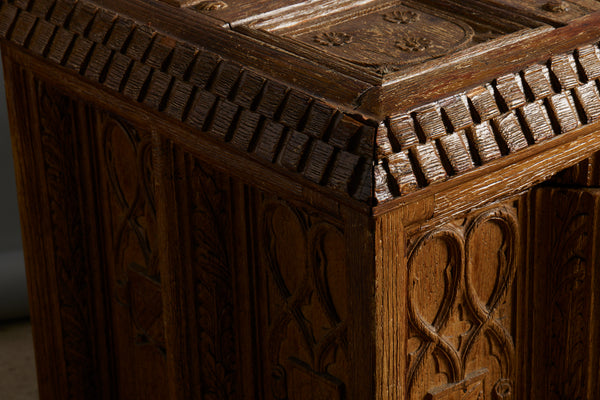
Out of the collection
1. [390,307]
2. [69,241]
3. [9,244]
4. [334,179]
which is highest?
[334,179]

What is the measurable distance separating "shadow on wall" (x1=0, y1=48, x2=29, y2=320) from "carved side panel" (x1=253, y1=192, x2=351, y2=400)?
100 cm

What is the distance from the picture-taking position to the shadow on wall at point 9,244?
2.22m

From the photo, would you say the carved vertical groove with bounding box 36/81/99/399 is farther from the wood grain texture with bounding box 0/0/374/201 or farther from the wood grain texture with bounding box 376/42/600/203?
the wood grain texture with bounding box 376/42/600/203

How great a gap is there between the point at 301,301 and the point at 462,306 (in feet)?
0.60

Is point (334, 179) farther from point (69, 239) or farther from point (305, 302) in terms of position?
point (69, 239)

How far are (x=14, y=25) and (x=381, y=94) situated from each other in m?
0.61

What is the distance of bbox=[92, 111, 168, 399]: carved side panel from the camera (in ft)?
4.71

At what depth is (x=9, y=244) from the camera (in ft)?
7.68

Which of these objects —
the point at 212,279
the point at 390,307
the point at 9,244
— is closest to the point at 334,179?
the point at 390,307

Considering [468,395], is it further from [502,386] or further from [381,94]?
[381,94]

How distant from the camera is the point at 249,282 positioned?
1334 mm

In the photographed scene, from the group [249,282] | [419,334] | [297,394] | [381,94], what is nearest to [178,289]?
[249,282]

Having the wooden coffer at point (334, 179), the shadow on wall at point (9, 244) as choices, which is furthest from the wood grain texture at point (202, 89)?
the shadow on wall at point (9, 244)

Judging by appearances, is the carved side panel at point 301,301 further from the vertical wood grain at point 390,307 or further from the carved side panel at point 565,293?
the carved side panel at point 565,293
